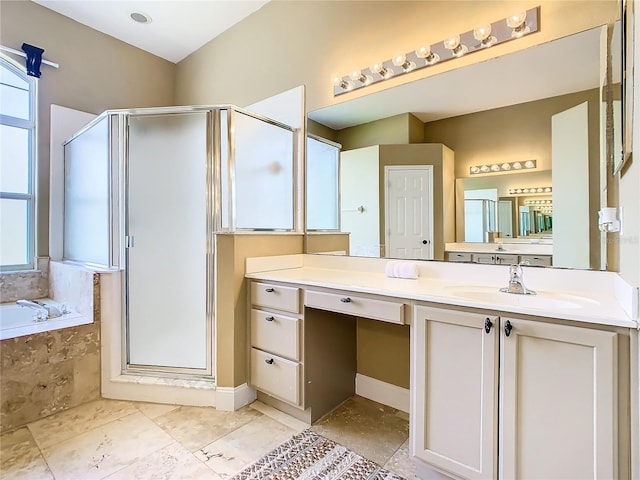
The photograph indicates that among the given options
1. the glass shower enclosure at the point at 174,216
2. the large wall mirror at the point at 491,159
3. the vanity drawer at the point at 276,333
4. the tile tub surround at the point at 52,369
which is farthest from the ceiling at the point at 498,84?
the tile tub surround at the point at 52,369

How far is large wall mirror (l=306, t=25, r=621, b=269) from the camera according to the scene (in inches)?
56.3

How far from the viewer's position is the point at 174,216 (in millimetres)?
2148

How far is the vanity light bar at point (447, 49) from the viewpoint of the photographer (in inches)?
61.9

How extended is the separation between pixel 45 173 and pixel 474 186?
3494mm

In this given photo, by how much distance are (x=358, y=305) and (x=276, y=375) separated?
0.75 m

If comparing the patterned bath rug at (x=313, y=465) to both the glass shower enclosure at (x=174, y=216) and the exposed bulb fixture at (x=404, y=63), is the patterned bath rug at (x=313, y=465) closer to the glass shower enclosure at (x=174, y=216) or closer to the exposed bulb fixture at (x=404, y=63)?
the glass shower enclosure at (x=174, y=216)

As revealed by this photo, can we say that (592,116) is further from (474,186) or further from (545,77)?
(474,186)

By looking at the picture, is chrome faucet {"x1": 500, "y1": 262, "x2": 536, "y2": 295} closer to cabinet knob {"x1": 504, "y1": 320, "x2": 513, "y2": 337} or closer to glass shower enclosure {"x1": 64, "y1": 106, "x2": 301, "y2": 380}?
cabinet knob {"x1": 504, "y1": 320, "x2": 513, "y2": 337}

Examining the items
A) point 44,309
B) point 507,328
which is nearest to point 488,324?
point 507,328

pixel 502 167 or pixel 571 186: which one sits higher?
pixel 502 167

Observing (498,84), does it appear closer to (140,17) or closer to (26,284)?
(140,17)

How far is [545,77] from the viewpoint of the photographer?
1.55 m

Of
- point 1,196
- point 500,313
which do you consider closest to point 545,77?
point 500,313

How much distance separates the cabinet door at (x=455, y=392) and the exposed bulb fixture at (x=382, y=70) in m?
1.49
